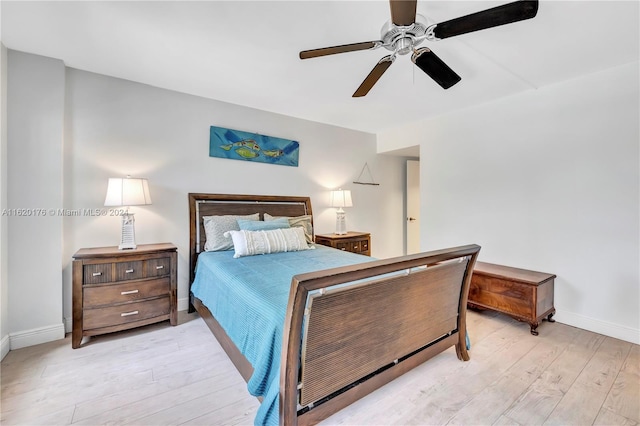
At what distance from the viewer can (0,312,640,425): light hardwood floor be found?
1634mm

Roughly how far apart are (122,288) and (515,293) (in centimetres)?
374

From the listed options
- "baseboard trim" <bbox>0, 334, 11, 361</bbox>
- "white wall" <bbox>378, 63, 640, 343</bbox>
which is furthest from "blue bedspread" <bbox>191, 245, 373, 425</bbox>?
"white wall" <bbox>378, 63, 640, 343</bbox>

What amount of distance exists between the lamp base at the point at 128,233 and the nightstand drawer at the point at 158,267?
0.82ft

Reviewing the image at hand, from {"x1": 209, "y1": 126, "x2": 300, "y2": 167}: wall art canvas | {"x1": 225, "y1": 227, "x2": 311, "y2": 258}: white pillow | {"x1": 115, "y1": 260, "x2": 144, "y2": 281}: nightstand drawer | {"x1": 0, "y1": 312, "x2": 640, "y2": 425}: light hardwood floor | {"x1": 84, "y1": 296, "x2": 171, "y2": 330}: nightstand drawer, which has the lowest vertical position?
{"x1": 0, "y1": 312, "x2": 640, "y2": 425}: light hardwood floor

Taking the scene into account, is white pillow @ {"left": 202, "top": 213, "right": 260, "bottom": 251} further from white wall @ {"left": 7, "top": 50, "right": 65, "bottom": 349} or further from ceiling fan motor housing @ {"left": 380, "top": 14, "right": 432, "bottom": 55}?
ceiling fan motor housing @ {"left": 380, "top": 14, "right": 432, "bottom": 55}

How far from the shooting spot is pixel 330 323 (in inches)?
53.9

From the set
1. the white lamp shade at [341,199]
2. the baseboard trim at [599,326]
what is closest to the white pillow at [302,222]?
the white lamp shade at [341,199]

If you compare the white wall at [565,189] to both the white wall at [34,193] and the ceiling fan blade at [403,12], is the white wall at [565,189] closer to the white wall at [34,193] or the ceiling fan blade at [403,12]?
the ceiling fan blade at [403,12]

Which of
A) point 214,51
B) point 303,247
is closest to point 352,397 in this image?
point 303,247

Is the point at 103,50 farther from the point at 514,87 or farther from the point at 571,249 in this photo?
the point at 571,249

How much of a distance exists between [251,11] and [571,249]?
143 inches

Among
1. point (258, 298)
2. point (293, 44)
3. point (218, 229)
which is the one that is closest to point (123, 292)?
point (218, 229)

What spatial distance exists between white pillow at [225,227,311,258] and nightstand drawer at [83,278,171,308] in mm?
745

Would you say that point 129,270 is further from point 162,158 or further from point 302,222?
point 302,222
